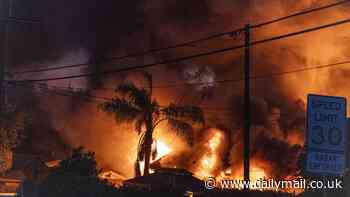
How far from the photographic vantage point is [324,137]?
10.6 meters

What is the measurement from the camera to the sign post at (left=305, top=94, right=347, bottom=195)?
10.6 m

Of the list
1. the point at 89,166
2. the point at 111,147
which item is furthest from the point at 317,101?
the point at 111,147

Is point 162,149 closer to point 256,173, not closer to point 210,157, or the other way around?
point 210,157

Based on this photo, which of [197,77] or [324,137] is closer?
[324,137]

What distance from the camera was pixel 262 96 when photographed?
191 ft

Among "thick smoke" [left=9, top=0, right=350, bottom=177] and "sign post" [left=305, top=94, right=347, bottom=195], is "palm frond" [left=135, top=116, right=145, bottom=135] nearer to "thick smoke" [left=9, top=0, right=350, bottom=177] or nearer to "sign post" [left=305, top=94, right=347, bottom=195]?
"thick smoke" [left=9, top=0, right=350, bottom=177]

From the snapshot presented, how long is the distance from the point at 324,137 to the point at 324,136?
17mm

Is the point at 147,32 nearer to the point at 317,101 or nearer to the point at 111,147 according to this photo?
the point at 111,147

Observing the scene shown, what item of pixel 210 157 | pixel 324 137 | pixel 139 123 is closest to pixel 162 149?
pixel 210 157

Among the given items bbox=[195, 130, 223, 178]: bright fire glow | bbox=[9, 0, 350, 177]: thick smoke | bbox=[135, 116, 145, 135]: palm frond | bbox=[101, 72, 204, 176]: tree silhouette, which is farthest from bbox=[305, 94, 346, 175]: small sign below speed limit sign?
bbox=[195, 130, 223, 178]: bright fire glow

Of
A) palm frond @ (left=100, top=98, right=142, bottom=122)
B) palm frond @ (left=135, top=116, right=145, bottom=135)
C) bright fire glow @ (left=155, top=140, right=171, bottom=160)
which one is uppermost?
palm frond @ (left=100, top=98, right=142, bottom=122)

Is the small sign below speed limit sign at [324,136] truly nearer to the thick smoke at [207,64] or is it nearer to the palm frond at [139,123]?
the palm frond at [139,123]

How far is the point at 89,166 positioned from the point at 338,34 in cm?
3492

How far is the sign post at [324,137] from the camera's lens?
10.6 meters
